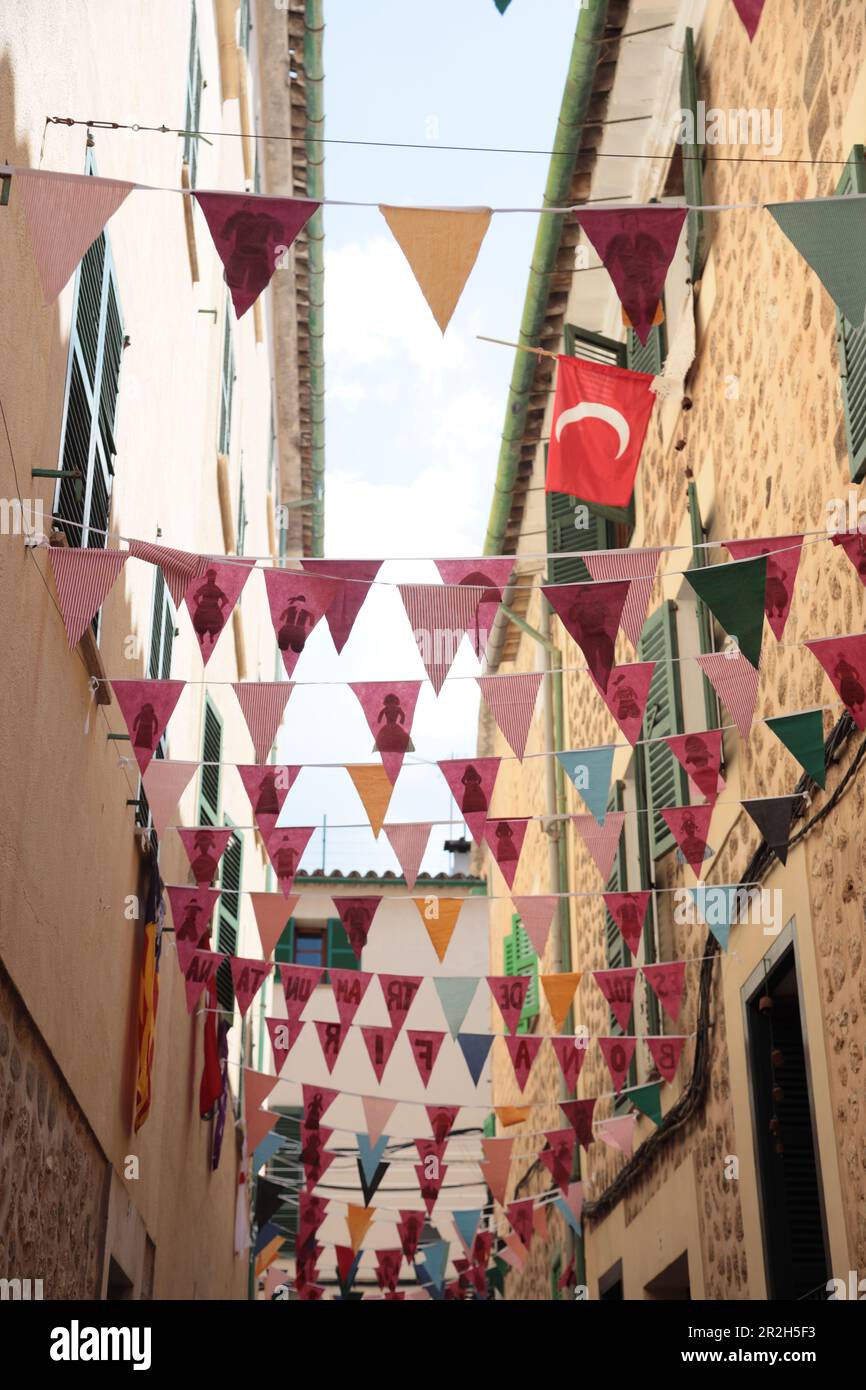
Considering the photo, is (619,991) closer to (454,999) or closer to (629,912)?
(629,912)

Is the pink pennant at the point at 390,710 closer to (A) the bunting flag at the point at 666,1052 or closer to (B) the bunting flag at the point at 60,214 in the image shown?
(B) the bunting flag at the point at 60,214

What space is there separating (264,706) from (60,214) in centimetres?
268

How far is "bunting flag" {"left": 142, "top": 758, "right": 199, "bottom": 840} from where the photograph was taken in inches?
295

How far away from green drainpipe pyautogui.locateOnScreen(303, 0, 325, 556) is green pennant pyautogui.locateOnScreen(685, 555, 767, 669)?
22.0 ft

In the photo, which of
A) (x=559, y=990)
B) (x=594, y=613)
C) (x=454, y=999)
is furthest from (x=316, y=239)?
(x=594, y=613)

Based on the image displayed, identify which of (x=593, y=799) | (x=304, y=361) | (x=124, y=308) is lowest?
(x=593, y=799)

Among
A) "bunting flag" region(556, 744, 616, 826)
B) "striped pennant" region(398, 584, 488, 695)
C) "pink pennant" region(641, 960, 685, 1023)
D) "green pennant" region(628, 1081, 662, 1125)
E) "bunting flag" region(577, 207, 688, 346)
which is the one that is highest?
"bunting flag" region(577, 207, 688, 346)

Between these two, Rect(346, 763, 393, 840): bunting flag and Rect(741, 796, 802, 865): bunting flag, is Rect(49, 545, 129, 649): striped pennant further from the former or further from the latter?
Rect(741, 796, 802, 865): bunting flag

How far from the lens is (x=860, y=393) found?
255 inches

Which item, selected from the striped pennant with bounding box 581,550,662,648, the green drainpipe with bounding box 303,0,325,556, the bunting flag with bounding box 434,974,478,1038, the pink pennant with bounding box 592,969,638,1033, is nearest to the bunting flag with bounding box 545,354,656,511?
the striped pennant with bounding box 581,550,662,648
